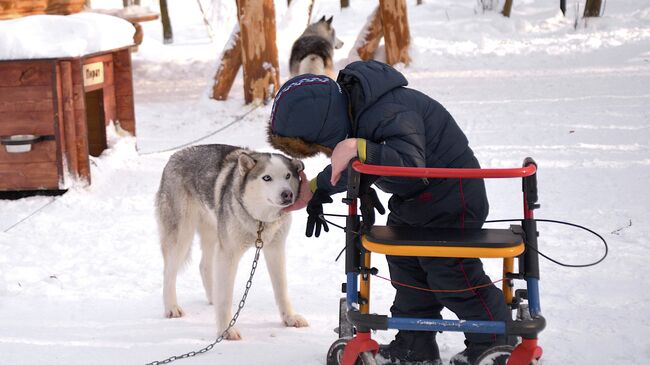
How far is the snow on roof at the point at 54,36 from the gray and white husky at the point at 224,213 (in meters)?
2.99

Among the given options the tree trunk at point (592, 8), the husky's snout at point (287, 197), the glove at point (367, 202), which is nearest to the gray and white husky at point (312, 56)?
the husky's snout at point (287, 197)

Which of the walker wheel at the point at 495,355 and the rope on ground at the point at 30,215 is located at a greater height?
the walker wheel at the point at 495,355

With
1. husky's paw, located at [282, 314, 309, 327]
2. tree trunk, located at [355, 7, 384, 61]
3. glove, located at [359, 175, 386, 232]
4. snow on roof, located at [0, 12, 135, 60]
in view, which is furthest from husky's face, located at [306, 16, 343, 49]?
glove, located at [359, 175, 386, 232]

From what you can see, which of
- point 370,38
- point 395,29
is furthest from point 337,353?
point 370,38

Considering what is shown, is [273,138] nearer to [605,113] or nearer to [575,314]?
[575,314]

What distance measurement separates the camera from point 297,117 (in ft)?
11.2

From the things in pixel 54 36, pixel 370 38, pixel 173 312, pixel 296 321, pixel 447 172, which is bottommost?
pixel 370 38

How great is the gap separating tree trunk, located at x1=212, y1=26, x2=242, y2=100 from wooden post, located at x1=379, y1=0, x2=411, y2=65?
11.6 feet

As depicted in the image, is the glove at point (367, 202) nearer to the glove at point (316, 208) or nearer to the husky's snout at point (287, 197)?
the glove at point (316, 208)

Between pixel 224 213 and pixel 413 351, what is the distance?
4.49ft

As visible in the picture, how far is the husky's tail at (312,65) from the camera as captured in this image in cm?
1218

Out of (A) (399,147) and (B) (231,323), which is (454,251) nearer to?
(A) (399,147)

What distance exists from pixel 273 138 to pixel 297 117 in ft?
0.72

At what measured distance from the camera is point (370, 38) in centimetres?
1593
